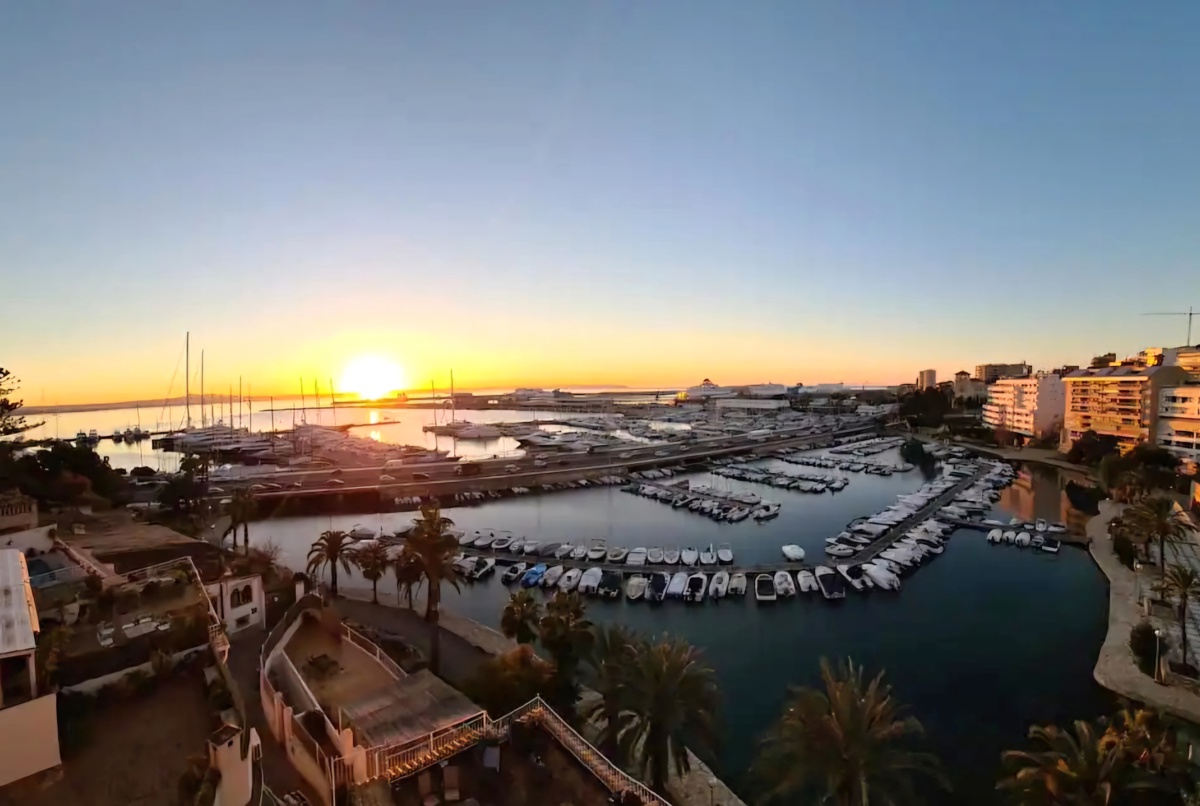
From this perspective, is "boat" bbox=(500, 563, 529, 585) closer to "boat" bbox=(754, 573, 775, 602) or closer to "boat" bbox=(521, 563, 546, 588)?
"boat" bbox=(521, 563, 546, 588)

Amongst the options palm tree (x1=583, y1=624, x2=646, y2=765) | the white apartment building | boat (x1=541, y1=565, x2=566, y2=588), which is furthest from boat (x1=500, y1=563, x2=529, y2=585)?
the white apartment building

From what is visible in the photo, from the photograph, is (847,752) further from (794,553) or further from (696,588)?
(794,553)

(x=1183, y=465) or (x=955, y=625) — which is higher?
(x=1183, y=465)

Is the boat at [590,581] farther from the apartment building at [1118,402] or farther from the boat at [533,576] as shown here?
the apartment building at [1118,402]

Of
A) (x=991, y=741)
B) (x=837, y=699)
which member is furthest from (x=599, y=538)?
(x=837, y=699)

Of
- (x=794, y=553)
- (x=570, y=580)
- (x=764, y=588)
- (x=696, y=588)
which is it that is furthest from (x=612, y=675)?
(x=794, y=553)

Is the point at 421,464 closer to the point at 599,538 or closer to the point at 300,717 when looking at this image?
the point at 599,538

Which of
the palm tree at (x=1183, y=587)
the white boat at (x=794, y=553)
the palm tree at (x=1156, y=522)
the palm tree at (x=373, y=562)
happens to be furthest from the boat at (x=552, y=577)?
the palm tree at (x=1156, y=522)
